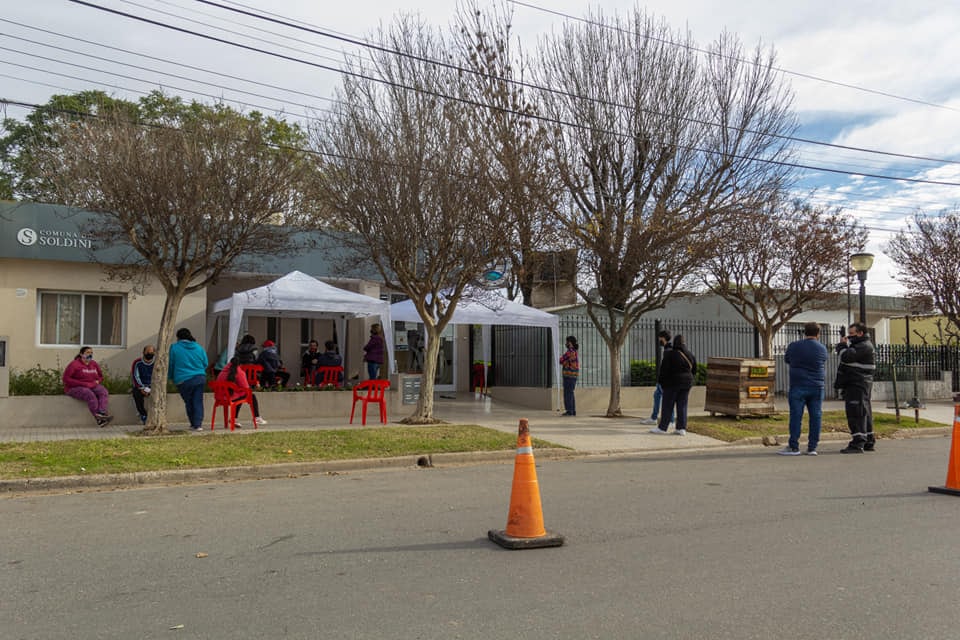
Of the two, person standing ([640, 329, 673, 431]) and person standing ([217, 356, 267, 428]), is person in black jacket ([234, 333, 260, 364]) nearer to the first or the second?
person standing ([217, 356, 267, 428])

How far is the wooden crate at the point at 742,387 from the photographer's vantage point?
1605 centimetres

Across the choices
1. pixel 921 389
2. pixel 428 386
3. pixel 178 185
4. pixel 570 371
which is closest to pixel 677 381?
pixel 570 371

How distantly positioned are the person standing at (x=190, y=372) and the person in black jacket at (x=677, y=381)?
793 centimetres

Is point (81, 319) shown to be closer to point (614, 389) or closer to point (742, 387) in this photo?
point (614, 389)

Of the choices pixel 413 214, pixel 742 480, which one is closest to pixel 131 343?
pixel 413 214

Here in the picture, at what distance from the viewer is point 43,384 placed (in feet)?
46.8

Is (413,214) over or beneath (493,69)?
beneath

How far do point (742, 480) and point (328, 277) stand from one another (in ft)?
42.6

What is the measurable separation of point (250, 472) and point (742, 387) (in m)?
10.3

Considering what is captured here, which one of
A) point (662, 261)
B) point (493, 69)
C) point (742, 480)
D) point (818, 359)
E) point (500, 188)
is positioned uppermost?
point (493, 69)

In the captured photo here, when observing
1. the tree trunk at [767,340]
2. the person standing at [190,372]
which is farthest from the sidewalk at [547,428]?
the tree trunk at [767,340]

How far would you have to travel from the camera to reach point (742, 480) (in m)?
9.48

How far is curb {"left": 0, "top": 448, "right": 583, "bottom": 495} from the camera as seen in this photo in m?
8.88

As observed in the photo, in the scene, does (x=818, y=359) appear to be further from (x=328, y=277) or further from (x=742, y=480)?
(x=328, y=277)
